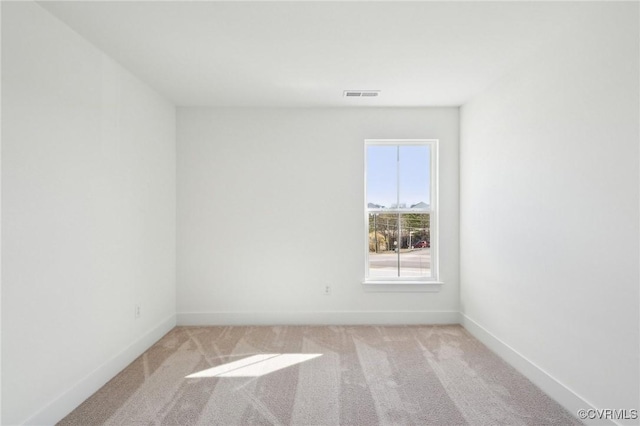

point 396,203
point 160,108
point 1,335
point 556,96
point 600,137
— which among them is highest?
point 160,108

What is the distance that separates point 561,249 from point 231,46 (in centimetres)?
277

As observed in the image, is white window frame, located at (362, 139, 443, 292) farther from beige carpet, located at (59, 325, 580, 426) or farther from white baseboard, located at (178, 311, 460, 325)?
beige carpet, located at (59, 325, 580, 426)

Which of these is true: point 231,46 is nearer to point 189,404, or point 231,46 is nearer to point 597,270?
point 189,404

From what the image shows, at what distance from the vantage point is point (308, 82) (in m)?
3.49

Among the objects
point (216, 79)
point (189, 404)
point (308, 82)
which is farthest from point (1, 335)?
point (308, 82)

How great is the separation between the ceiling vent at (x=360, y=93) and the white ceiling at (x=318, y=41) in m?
0.09

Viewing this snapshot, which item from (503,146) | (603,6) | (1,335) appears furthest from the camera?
(503,146)

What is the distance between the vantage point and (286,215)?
435 centimetres

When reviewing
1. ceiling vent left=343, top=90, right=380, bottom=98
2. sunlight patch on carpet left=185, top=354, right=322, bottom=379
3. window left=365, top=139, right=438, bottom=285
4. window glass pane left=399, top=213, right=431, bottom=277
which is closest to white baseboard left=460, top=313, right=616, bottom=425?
window glass pane left=399, top=213, right=431, bottom=277

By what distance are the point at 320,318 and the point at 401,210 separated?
160 centimetres

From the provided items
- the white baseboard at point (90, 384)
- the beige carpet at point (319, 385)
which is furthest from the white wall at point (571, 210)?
the white baseboard at point (90, 384)

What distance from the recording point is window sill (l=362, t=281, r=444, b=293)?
14.2ft

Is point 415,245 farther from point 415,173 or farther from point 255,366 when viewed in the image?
point 255,366

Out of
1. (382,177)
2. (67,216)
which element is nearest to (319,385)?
(67,216)
